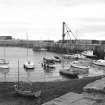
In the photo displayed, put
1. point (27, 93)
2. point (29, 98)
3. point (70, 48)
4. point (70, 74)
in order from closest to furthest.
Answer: point (29, 98) < point (27, 93) < point (70, 74) < point (70, 48)

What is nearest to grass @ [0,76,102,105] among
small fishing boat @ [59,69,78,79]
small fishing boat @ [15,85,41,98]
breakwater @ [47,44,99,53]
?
small fishing boat @ [15,85,41,98]

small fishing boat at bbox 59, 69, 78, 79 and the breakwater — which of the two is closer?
small fishing boat at bbox 59, 69, 78, 79

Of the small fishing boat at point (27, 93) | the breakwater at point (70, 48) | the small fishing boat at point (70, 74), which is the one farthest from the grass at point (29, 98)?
the breakwater at point (70, 48)

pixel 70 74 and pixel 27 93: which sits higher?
pixel 27 93

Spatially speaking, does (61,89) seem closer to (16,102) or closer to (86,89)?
(16,102)

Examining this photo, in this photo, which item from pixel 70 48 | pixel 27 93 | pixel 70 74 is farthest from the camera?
pixel 70 48

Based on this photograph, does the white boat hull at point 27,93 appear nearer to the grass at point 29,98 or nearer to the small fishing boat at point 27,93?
the small fishing boat at point 27,93

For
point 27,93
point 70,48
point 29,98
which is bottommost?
point 29,98

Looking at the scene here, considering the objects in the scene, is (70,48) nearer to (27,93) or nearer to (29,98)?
(27,93)

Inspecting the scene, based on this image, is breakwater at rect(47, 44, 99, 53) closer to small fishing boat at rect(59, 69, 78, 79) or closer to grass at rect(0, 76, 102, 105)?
small fishing boat at rect(59, 69, 78, 79)

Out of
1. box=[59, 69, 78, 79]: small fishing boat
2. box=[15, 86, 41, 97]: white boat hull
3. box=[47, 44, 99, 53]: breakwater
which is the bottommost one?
box=[59, 69, 78, 79]: small fishing boat

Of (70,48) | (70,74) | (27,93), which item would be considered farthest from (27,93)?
(70,48)

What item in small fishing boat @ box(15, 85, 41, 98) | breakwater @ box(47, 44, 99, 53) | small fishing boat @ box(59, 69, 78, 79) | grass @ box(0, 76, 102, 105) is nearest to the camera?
grass @ box(0, 76, 102, 105)

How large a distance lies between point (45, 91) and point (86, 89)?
51.2ft
